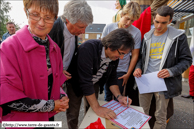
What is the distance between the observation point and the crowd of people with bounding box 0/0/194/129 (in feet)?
2.20

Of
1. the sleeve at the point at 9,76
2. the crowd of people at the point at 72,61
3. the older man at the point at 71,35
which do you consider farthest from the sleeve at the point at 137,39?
the sleeve at the point at 9,76

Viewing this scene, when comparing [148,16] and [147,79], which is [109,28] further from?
[147,79]

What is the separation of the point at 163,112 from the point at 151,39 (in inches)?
43.2

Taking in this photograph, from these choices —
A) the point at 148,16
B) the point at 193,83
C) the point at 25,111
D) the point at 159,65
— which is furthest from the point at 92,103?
the point at 193,83

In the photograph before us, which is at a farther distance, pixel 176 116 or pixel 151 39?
pixel 176 116

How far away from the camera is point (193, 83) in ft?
11.2

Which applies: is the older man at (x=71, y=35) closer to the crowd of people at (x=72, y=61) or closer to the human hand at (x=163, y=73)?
the crowd of people at (x=72, y=61)

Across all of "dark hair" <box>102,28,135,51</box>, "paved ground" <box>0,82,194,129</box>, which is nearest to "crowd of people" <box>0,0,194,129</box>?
"dark hair" <box>102,28,135,51</box>

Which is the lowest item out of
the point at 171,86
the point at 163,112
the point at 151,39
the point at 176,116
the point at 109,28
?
the point at 176,116

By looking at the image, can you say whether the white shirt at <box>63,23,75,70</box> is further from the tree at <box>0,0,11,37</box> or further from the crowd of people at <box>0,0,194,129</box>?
the tree at <box>0,0,11,37</box>

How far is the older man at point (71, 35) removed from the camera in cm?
114

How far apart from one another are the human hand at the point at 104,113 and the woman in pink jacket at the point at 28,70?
16.3 inches

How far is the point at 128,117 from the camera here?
110cm

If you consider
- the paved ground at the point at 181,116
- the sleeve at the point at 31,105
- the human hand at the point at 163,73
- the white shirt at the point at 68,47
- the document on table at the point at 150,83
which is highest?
the white shirt at the point at 68,47
